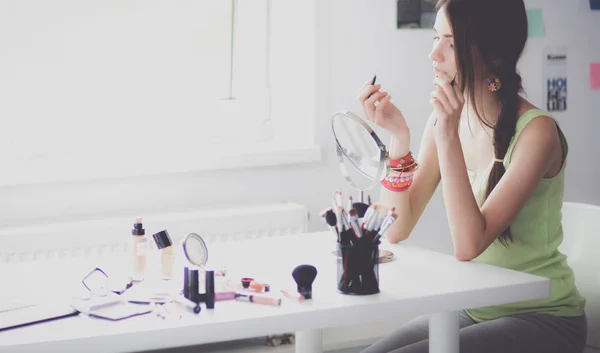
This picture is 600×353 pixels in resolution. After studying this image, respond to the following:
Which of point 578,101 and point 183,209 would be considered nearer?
point 183,209

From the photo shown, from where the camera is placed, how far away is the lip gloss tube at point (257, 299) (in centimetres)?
144

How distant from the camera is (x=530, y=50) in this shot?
2.96 m

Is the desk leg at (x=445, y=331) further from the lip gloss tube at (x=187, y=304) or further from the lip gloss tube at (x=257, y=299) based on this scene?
the lip gloss tube at (x=187, y=304)

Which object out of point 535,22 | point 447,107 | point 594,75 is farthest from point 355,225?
point 594,75

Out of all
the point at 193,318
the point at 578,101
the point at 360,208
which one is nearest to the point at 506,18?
the point at 360,208

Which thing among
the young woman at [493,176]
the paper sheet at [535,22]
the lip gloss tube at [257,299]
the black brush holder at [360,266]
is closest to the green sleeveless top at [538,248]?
the young woman at [493,176]

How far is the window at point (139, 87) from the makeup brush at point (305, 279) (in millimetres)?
1144

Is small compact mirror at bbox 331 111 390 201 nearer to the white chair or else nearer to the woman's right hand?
the woman's right hand

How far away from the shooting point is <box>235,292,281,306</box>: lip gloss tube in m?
1.44

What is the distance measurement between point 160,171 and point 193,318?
120cm

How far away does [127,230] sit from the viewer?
2.41 metres

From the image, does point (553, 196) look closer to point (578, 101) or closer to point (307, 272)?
point (307, 272)

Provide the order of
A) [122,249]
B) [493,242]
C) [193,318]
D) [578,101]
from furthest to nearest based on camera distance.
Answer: [578,101] → [122,249] → [493,242] → [193,318]

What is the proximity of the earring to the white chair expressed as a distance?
43 centimetres
